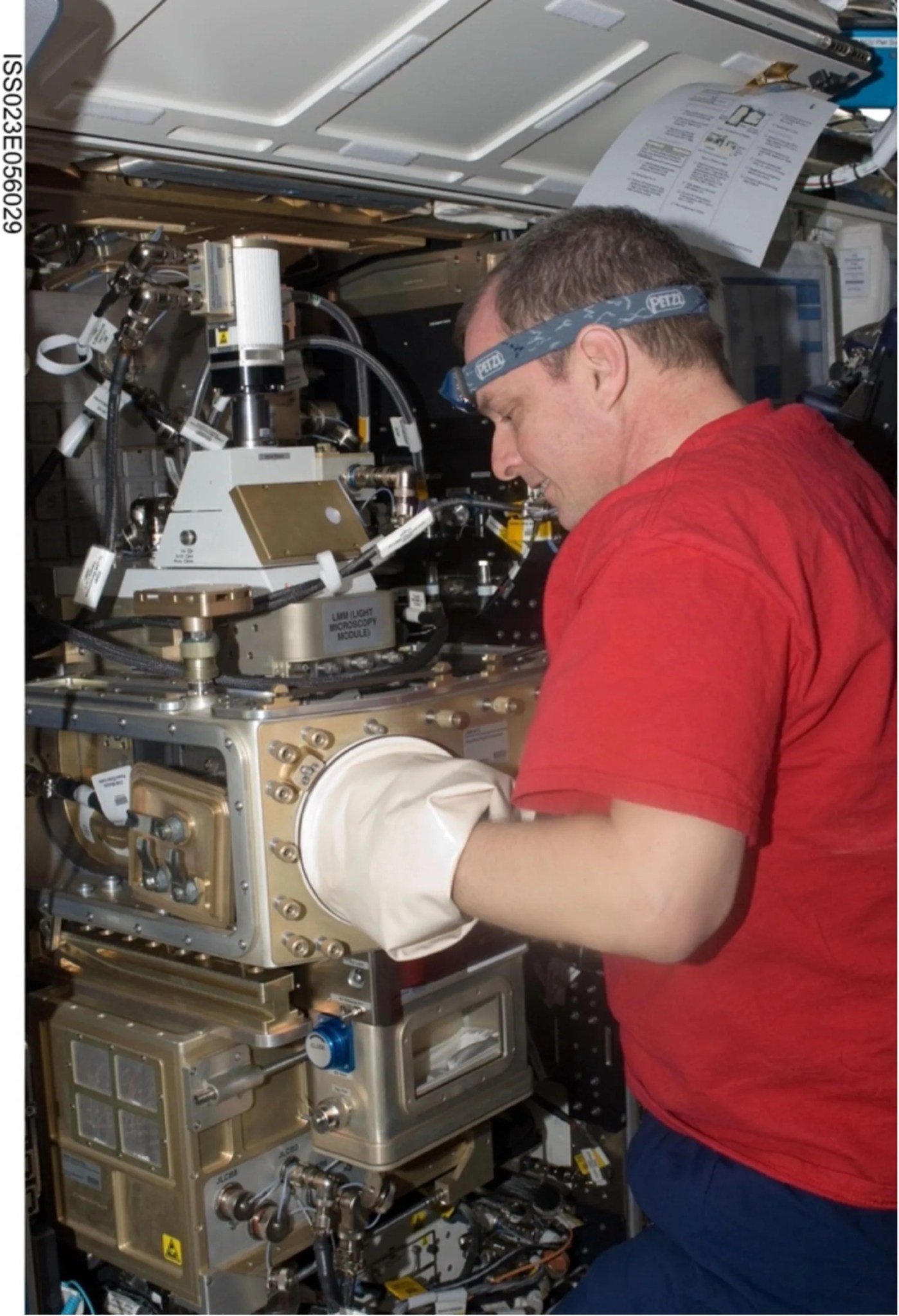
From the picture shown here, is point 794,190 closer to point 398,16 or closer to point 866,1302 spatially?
point 398,16

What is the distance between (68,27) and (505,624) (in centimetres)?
99

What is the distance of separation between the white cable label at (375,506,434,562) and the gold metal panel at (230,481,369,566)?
0.17 feet

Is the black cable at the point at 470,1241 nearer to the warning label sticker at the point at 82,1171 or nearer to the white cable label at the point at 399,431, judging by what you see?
the warning label sticker at the point at 82,1171

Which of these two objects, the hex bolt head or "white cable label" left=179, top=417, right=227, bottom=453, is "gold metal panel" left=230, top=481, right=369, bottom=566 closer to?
"white cable label" left=179, top=417, right=227, bottom=453

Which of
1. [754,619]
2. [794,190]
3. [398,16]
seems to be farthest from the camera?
[794,190]

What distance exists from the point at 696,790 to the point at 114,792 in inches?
33.7

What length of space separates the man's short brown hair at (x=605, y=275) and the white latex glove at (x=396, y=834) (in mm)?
438

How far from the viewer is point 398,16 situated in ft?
4.56

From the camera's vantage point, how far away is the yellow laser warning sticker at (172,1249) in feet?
4.97

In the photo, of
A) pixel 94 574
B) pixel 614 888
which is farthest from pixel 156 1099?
pixel 614 888

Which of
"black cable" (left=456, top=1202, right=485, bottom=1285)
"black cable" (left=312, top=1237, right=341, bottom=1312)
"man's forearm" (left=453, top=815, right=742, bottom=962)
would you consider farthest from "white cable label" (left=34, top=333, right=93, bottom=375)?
"black cable" (left=456, top=1202, right=485, bottom=1285)

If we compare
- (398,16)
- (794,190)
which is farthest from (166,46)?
(794,190)

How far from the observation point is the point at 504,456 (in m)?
1.49

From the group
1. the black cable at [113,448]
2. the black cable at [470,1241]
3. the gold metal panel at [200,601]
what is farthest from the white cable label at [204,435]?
the black cable at [470,1241]
